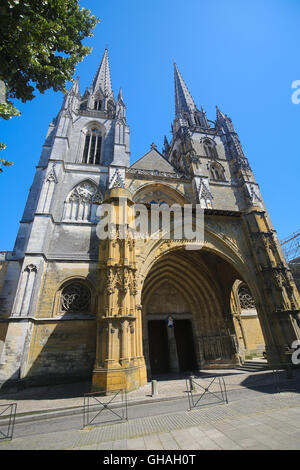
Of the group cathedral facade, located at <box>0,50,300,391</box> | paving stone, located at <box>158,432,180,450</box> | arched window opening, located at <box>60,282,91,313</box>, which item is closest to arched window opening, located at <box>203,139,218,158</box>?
cathedral facade, located at <box>0,50,300,391</box>

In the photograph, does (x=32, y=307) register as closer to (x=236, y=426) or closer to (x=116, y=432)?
(x=116, y=432)

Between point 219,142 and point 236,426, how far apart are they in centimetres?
2812

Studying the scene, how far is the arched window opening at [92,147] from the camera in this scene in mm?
19484

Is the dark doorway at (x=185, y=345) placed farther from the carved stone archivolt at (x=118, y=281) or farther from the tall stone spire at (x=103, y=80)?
the tall stone spire at (x=103, y=80)

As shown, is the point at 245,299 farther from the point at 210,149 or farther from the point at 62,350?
the point at 210,149

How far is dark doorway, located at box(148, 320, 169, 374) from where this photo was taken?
41.9 feet

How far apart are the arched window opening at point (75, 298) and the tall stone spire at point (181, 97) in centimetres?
2876

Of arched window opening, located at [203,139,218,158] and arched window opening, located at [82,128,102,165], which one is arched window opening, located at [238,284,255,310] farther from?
arched window opening, located at [82,128,102,165]

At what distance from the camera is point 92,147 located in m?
20.4

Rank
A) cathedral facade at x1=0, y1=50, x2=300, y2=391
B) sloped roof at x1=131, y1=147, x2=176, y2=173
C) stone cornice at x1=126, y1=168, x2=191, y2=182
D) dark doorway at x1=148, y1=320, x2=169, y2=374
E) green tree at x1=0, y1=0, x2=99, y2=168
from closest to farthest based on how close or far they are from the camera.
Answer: green tree at x1=0, y1=0, x2=99, y2=168 < cathedral facade at x1=0, y1=50, x2=300, y2=391 < dark doorway at x1=148, y1=320, x2=169, y2=374 < stone cornice at x1=126, y1=168, x2=191, y2=182 < sloped roof at x1=131, y1=147, x2=176, y2=173

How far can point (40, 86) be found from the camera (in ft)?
20.2

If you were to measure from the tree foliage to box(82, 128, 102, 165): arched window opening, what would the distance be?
12.5 metres

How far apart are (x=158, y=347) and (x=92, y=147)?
18.9 m

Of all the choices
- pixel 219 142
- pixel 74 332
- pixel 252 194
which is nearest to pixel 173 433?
pixel 74 332
